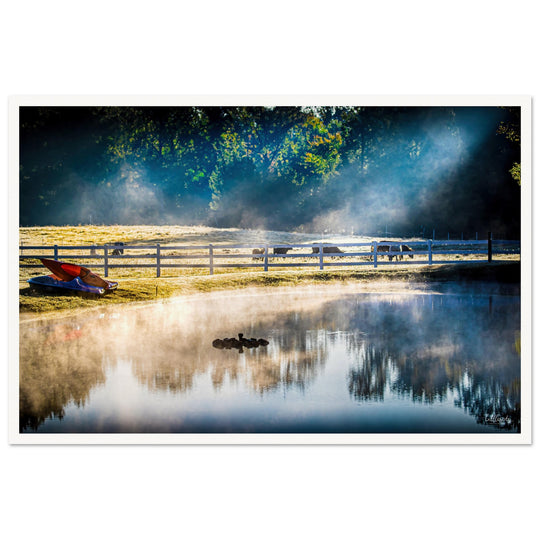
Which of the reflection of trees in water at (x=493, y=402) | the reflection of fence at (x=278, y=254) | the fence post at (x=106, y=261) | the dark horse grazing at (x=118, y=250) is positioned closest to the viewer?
the reflection of trees in water at (x=493, y=402)

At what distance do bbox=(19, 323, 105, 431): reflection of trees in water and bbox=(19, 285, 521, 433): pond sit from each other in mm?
10

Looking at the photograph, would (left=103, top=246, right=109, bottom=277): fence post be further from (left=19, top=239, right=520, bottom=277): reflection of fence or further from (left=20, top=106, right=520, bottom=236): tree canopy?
(left=20, top=106, right=520, bottom=236): tree canopy

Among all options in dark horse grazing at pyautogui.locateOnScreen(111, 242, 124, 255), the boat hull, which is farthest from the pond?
dark horse grazing at pyautogui.locateOnScreen(111, 242, 124, 255)

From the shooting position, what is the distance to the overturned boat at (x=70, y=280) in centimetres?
614

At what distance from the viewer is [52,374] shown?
5645mm

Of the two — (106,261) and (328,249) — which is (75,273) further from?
(328,249)

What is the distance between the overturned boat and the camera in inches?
242

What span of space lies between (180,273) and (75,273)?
1253 millimetres

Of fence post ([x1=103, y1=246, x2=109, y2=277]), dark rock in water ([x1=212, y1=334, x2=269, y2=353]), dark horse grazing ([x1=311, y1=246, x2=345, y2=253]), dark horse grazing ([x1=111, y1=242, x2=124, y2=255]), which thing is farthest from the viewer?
dark horse grazing ([x1=311, y1=246, x2=345, y2=253])

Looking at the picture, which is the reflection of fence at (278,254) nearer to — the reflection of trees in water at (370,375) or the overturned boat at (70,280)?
the overturned boat at (70,280)

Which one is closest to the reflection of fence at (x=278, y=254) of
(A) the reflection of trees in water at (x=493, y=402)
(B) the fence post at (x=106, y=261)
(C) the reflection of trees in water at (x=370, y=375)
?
(B) the fence post at (x=106, y=261)

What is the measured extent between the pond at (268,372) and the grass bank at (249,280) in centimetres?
21
